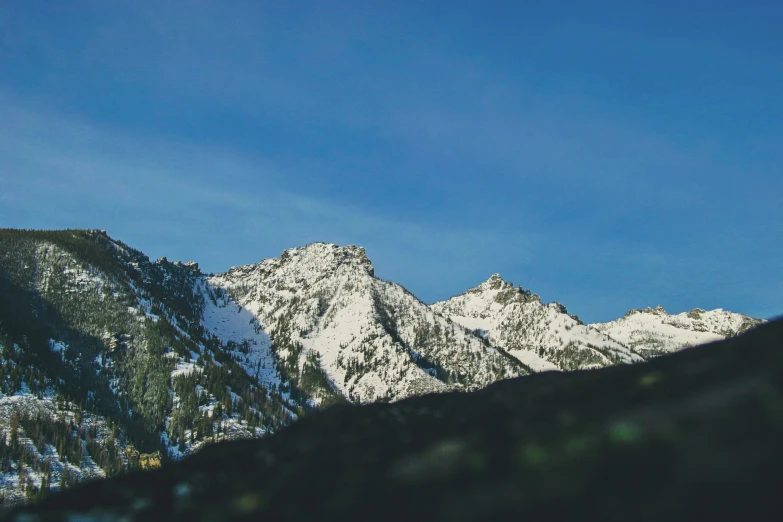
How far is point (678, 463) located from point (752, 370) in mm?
2463

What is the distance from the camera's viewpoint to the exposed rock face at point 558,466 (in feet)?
19.6

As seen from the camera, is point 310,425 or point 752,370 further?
point 310,425

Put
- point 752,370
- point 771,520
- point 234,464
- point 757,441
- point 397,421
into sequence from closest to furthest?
point 771,520, point 757,441, point 752,370, point 234,464, point 397,421

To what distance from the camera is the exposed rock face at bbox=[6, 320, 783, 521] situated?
5961mm

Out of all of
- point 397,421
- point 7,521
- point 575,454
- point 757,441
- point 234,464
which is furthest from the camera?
point 397,421

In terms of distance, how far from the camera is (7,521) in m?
10.3

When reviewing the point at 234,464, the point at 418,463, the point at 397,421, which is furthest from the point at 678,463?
the point at 234,464

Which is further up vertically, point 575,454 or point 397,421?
point 397,421

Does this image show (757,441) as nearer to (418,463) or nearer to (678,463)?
(678,463)

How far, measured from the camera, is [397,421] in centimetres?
1416

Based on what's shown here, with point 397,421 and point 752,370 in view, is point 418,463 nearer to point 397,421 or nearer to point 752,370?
point 752,370

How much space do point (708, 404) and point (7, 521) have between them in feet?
39.3

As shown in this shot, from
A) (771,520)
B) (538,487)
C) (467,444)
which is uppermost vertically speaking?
(467,444)

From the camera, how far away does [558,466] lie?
700 centimetres
